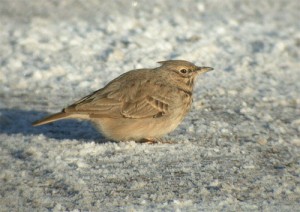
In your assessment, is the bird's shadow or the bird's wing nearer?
the bird's wing

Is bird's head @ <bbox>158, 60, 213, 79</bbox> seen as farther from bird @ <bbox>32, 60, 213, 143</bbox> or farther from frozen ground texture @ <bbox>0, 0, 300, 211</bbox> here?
frozen ground texture @ <bbox>0, 0, 300, 211</bbox>

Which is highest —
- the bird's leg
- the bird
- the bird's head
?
the bird's head

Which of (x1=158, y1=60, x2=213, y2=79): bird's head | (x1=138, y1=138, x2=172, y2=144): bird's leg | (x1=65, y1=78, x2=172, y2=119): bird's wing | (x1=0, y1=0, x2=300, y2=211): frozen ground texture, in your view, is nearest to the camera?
(x1=0, y1=0, x2=300, y2=211): frozen ground texture

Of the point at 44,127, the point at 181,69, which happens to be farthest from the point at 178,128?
the point at 44,127

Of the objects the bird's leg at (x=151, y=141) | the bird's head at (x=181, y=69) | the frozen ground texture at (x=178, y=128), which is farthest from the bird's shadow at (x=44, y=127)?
the bird's head at (x=181, y=69)

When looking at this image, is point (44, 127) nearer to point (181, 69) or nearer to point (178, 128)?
point (178, 128)

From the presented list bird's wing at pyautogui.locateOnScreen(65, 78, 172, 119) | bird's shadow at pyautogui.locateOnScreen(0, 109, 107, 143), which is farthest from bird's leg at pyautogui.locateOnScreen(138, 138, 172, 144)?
bird's shadow at pyautogui.locateOnScreen(0, 109, 107, 143)

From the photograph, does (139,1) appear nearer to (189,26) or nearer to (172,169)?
(189,26)

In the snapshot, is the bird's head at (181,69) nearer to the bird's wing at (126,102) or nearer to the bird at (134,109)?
the bird at (134,109)
